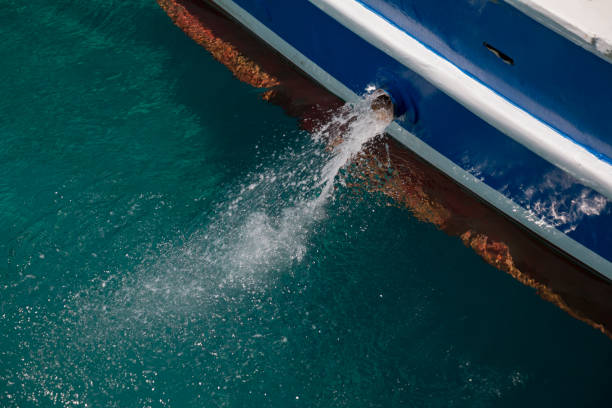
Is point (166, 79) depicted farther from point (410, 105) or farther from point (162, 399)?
point (162, 399)

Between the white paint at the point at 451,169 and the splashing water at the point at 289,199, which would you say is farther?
the splashing water at the point at 289,199

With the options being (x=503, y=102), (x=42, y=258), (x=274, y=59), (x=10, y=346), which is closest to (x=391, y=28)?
(x=503, y=102)

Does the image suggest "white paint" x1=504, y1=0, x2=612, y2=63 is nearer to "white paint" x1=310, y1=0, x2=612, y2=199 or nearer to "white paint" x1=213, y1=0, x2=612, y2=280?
"white paint" x1=310, y1=0, x2=612, y2=199

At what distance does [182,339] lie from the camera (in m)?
3.08

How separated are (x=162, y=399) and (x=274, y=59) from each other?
2716mm

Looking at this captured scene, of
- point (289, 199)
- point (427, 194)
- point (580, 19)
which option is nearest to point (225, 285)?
point (289, 199)

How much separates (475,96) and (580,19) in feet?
2.01

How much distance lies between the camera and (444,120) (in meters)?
3.04

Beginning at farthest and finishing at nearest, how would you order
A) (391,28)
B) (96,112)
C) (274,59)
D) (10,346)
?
1. (274,59)
2. (96,112)
3. (10,346)
4. (391,28)

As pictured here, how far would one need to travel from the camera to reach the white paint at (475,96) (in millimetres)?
2520

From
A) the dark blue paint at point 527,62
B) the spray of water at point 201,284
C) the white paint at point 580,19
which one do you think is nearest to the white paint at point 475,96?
the dark blue paint at point 527,62

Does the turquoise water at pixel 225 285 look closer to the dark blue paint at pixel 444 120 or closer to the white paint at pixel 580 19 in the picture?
the dark blue paint at pixel 444 120

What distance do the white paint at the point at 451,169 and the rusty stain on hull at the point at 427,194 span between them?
0.43ft

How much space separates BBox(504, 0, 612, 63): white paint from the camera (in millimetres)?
2211
